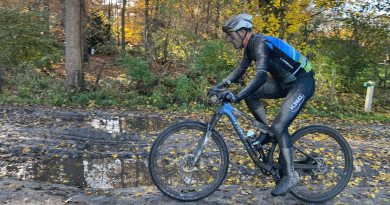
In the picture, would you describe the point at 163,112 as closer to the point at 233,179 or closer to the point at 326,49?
the point at 233,179

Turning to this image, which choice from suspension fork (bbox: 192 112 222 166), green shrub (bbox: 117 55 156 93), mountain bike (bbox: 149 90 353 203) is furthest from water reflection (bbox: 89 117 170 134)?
suspension fork (bbox: 192 112 222 166)

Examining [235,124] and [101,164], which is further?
[101,164]

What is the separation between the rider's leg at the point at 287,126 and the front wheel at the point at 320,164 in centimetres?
22

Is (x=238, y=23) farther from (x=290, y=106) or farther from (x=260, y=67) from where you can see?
(x=290, y=106)

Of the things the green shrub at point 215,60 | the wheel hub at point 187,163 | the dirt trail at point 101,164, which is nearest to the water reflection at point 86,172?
the dirt trail at point 101,164

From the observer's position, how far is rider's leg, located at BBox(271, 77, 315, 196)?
3.16m

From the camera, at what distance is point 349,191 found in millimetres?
3809

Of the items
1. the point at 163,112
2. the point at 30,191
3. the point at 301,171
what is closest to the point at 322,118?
the point at 163,112

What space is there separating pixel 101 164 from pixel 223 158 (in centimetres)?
238

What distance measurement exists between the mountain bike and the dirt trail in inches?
7.9

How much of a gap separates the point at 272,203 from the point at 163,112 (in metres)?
6.00

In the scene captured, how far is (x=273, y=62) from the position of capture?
319 centimetres

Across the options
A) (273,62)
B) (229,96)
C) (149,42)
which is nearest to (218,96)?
(229,96)

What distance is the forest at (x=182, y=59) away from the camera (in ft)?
31.4
